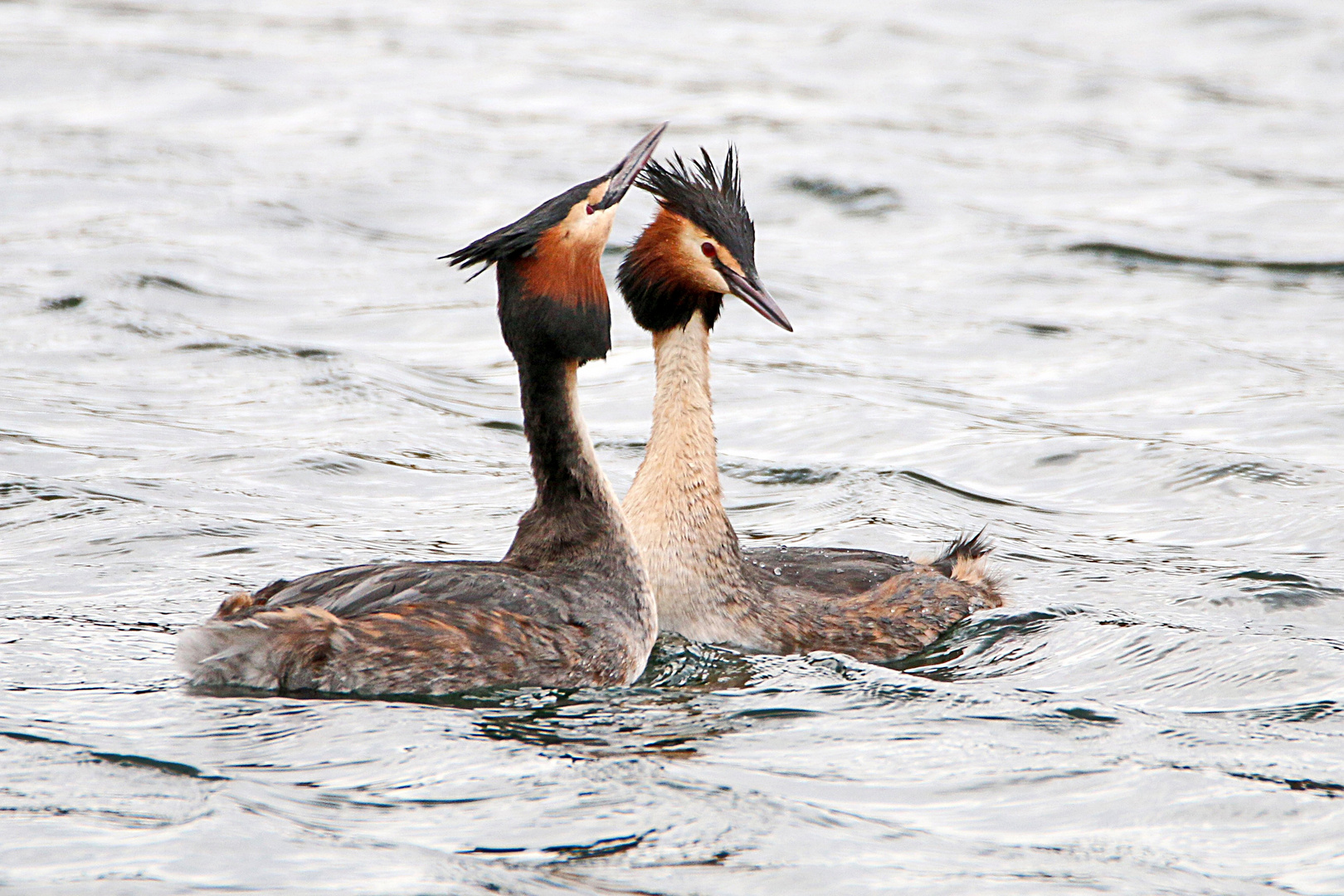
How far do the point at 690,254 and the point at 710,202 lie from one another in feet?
0.75

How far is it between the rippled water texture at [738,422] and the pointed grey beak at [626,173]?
181 cm

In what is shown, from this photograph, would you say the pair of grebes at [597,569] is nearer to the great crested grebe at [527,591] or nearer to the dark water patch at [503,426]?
the great crested grebe at [527,591]

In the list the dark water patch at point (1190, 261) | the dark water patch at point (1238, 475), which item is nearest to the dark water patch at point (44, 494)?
the dark water patch at point (1238, 475)

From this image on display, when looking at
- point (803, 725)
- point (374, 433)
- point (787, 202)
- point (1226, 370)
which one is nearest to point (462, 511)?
point (374, 433)

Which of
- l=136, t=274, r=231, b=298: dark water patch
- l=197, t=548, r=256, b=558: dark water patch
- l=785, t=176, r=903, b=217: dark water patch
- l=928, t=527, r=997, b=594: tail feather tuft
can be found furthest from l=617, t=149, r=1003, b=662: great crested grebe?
l=785, t=176, r=903, b=217: dark water patch

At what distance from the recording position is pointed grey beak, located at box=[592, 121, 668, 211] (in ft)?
23.2

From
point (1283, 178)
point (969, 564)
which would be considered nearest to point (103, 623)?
point (969, 564)

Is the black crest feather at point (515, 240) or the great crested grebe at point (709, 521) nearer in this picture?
the black crest feather at point (515, 240)

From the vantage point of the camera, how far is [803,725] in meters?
6.58

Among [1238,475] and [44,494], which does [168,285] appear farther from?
[1238,475]

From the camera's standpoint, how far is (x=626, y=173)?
719 centimetres

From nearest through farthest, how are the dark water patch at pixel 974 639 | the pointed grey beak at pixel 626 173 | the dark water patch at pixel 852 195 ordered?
the pointed grey beak at pixel 626 173
the dark water patch at pixel 974 639
the dark water patch at pixel 852 195

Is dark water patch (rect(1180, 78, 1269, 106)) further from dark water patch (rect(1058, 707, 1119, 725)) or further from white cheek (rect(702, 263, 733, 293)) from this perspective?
dark water patch (rect(1058, 707, 1119, 725))

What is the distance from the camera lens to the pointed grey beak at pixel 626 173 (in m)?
7.08
